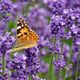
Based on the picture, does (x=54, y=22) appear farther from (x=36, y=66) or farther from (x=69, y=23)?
(x=36, y=66)

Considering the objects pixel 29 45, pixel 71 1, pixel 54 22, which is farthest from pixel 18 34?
pixel 71 1

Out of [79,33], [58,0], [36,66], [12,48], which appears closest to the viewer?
[12,48]

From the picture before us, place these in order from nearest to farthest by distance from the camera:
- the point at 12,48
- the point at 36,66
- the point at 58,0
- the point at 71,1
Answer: the point at 12,48, the point at 36,66, the point at 58,0, the point at 71,1

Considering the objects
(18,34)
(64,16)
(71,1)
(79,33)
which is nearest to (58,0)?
(64,16)

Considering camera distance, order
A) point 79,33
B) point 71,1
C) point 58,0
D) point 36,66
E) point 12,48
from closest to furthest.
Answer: point 12,48 < point 36,66 < point 79,33 < point 58,0 < point 71,1

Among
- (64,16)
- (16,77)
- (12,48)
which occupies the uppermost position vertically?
(64,16)

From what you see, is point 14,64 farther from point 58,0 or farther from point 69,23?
point 58,0

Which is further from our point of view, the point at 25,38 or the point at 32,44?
the point at 25,38

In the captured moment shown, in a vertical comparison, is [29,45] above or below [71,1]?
below

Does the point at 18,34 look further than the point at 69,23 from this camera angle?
No
